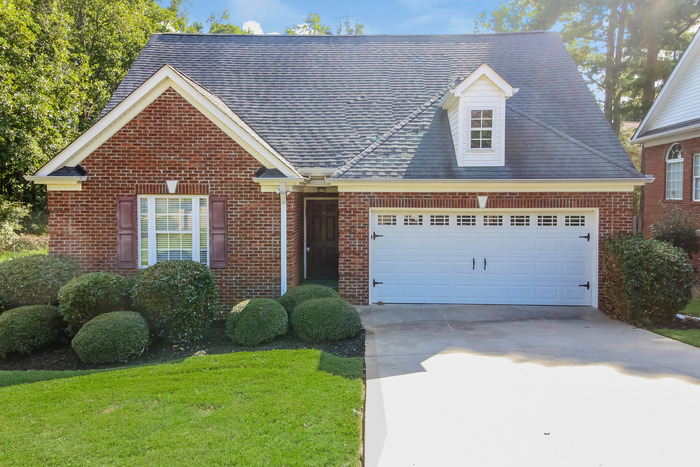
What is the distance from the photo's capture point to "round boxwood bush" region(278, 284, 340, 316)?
31.0 feet

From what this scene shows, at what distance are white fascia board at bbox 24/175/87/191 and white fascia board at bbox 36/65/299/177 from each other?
14 cm

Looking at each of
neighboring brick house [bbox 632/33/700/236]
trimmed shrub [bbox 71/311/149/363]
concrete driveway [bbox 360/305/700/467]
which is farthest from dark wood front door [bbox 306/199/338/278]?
neighboring brick house [bbox 632/33/700/236]

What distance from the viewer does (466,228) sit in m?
11.5

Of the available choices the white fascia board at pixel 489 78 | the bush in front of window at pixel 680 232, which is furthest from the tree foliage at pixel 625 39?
the white fascia board at pixel 489 78

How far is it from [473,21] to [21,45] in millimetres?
27827

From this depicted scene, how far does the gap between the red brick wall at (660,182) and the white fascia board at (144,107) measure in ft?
42.3

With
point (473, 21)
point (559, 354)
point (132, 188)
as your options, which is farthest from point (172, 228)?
point (473, 21)

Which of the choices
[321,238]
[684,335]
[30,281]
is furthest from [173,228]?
[684,335]

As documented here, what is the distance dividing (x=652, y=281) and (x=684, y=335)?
1.15 metres

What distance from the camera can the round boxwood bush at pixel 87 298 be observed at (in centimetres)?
829

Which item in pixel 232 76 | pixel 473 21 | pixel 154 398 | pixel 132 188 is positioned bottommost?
pixel 154 398

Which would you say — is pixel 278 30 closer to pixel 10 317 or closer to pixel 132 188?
pixel 132 188

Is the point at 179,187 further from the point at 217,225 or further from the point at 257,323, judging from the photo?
the point at 257,323

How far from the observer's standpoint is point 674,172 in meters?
16.7
